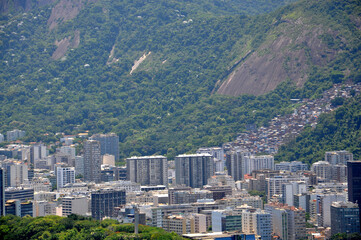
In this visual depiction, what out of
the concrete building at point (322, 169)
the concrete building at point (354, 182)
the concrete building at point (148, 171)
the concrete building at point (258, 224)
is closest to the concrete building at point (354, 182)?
the concrete building at point (354, 182)

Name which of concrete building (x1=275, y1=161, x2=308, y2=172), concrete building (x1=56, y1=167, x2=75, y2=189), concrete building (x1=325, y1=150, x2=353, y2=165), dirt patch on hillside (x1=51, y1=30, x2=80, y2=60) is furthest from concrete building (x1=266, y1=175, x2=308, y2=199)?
dirt patch on hillside (x1=51, y1=30, x2=80, y2=60)

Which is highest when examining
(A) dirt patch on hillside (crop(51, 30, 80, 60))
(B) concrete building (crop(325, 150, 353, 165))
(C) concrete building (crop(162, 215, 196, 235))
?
Result: (A) dirt patch on hillside (crop(51, 30, 80, 60))

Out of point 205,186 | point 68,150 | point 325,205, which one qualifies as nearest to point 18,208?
point 205,186

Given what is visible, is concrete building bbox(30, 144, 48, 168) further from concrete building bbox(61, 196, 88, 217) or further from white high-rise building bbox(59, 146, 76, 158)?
concrete building bbox(61, 196, 88, 217)

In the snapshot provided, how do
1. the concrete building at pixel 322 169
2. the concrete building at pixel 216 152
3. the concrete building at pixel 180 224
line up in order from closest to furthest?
1. the concrete building at pixel 180 224
2. the concrete building at pixel 322 169
3. the concrete building at pixel 216 152

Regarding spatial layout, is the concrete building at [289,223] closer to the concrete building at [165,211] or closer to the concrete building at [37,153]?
the concrete building at [165,211]

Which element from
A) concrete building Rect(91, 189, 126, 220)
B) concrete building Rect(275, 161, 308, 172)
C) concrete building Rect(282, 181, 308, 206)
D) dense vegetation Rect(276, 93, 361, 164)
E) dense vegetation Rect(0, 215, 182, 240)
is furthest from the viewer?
dense vegetation Rect(276, 93, 361, 164)

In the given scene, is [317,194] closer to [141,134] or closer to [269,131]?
[269,131]
